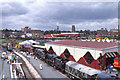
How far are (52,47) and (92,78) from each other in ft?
93.5

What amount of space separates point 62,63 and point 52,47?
19.5m

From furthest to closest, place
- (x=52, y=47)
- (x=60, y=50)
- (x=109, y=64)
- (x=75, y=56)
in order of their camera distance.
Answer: (x=52, y=47) < (x=60, y=50) < (x=75, y=56) < (x=109, y=64)

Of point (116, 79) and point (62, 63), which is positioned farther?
point (62, 63)

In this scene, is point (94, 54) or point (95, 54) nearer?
point (95, 54)

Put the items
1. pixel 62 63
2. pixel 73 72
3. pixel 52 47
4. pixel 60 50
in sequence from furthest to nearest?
pixel 52 47 < pixel 60 50 < pixel 62 63 < pixel 73 72

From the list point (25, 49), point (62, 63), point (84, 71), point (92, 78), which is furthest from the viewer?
point (25, 49)

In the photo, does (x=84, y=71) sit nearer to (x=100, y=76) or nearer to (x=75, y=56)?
(x=100, y=76)

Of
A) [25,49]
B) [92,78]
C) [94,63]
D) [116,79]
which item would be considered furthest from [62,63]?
[25,49]

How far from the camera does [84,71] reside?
17844 millimetres

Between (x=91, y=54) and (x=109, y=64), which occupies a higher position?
(x=91, y=54)

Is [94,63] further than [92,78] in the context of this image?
Yes

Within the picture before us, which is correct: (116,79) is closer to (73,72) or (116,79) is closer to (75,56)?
(73,72)

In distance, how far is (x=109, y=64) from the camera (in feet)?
87.7

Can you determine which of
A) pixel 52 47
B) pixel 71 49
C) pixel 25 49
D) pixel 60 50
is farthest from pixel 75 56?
pixel 25 49
